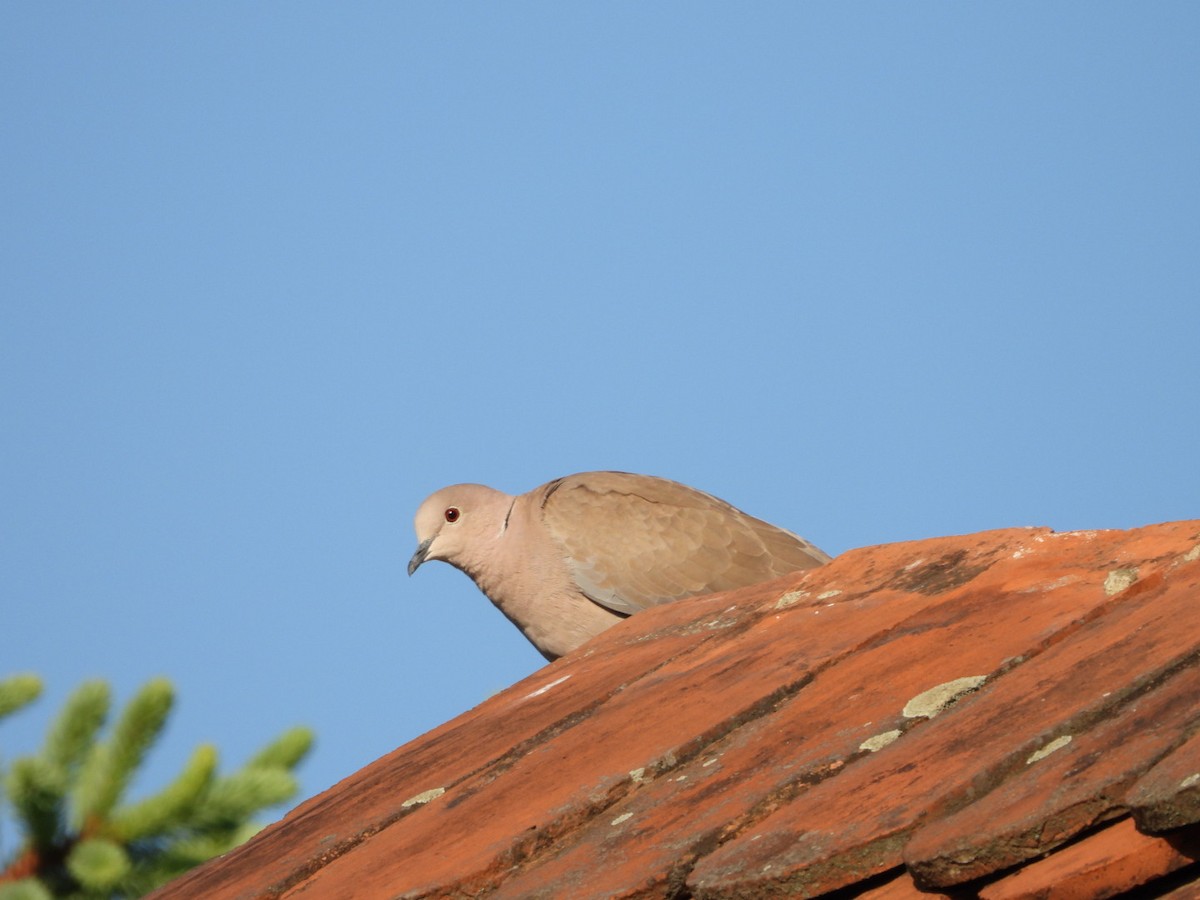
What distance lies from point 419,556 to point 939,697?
204 inches

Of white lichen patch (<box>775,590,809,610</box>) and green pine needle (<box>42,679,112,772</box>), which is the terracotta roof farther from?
green pine needle (<box>42,679,112,772</box>)

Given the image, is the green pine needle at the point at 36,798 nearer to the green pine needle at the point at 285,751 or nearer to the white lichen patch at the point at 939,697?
the green pine needle at the point at 285,751

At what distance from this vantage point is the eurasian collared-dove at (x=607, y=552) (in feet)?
21.4

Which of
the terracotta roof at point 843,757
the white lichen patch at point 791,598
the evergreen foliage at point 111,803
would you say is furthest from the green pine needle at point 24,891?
the white lichen patch at point 791,598

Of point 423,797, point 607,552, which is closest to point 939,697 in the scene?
point 423,797

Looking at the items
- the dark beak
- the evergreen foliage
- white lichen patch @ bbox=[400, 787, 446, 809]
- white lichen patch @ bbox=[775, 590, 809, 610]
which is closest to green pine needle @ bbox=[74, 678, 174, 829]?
the evergreen foliage

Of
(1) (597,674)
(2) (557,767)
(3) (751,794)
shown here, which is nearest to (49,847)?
(1) (597,674)

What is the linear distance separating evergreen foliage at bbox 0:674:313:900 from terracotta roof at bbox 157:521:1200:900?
301 centimetres

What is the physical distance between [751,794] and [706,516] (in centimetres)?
447

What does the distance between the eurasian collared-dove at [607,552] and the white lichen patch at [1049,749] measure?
4.49 m

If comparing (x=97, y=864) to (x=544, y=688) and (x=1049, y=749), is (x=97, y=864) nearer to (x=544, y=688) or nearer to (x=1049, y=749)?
(x=544, y=688)

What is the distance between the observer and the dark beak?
7.43 meters

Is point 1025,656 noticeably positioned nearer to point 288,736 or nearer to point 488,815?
point 488,815

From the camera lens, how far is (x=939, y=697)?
249cm
